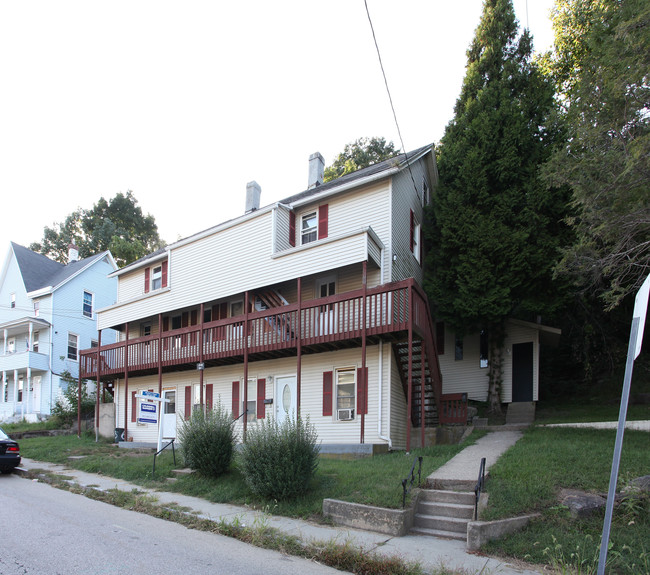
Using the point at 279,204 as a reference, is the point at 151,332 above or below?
below

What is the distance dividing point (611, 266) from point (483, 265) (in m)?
5.99

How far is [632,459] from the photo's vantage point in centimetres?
917

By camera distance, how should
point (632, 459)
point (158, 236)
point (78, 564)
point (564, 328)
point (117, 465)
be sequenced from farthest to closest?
point (158, 236), point (564, 328), point (117, 465), point (632, 459), point (78, 564)

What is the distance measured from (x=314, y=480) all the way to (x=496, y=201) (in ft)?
39.0

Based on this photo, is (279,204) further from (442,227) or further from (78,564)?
(78,564)

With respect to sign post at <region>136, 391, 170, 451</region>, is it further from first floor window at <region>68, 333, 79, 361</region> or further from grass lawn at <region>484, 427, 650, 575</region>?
first floor window at <region>68, 333, 79, 361</region>

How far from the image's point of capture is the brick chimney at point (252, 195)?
23641 millimetres

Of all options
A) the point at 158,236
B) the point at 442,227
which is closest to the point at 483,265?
the point at 442,227

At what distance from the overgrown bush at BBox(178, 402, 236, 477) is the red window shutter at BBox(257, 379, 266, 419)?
614 cm

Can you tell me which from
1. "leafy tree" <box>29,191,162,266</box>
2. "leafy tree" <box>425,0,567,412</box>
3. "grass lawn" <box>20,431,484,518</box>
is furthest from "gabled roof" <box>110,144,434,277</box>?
"leafy tree" <box>29,191,162,266</box>

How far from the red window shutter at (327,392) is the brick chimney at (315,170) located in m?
10.2

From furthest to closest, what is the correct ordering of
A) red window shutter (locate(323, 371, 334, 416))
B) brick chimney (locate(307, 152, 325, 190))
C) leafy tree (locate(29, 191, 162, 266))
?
leafy tree (locate(29, 191, 162, 266))
brick chimney (locate(307, 152, 325, 190))
red window shutter (locate(323, 371, 334, 416))

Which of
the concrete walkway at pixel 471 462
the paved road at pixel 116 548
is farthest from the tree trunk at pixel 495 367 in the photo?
the paved road at pixel 116 548

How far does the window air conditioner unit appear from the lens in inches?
604
